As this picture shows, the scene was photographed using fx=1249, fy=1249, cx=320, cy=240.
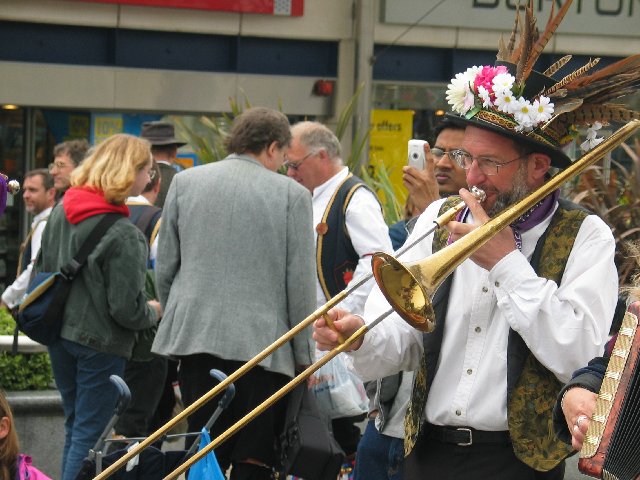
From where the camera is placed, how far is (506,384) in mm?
3727

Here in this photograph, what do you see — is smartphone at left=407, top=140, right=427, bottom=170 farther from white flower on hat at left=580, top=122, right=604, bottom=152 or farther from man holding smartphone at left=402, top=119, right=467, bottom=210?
white flower on hat at left=580, top=122, right=604, bottom=152

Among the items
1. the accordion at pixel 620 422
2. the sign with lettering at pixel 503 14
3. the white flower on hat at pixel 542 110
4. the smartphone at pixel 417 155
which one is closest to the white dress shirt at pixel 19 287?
the smartphone at pixel 417 155

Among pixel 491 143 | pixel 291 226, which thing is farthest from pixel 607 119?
pixel 291 226

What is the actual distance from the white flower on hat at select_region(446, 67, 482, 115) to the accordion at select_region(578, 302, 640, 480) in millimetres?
1270

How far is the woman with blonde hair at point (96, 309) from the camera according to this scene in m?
6.15

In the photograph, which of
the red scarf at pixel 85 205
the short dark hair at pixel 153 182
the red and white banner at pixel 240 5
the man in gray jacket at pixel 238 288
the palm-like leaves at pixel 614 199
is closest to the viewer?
the man in gray jacket at pixel 238 288

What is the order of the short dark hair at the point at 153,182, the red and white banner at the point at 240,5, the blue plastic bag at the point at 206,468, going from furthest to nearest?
the red and white banner at the point at 240,5
the short dark hair at the point at 153,182
the blue plastic bag at the point at 206,468

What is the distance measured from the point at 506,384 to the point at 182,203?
2596 millimetres

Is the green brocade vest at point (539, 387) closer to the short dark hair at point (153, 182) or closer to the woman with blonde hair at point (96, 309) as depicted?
the woman with blonde hair at point (96, 309)

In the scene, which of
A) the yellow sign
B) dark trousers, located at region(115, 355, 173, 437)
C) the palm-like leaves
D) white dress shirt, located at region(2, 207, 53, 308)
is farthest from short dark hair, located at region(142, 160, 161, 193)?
the yellow sign

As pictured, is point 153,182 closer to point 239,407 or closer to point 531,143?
point 239,407

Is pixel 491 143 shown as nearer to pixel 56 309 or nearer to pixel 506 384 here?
pixel 506 384

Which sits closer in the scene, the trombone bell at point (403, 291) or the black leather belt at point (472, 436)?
the trombone bell at point (403, 291)

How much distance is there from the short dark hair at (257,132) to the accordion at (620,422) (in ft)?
11.3
